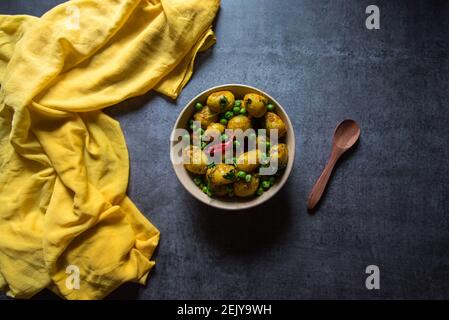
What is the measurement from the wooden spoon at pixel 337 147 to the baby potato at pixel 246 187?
0.61 feet

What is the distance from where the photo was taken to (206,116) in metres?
0.87

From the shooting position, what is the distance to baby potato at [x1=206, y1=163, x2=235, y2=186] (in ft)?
2.65

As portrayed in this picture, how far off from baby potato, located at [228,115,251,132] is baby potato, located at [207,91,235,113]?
0.10 feet

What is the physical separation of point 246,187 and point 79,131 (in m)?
0.43

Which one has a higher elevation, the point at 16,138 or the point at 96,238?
the point at 16,138

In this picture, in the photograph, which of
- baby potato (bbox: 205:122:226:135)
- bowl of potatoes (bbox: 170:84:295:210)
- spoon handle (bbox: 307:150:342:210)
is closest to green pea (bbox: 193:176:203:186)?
bowl of potatoes (bbox: 170:84:295:210)

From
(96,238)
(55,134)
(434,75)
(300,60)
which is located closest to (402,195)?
(434,75)

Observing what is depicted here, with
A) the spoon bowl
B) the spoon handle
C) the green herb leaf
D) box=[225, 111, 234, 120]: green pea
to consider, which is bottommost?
the spoon handle

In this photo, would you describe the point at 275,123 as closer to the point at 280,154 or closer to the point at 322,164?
the point at 280,154

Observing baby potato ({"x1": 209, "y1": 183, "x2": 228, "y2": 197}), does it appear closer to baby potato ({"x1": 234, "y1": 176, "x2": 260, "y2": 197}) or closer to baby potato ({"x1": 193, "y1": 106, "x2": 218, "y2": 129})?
baby potato ({"x1": 234, "y1": 176, "x2": 260, "y2": 197})

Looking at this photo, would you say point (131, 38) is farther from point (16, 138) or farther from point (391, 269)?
point (391, 269)

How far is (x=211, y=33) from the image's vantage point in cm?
100

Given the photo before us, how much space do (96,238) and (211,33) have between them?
56 cm

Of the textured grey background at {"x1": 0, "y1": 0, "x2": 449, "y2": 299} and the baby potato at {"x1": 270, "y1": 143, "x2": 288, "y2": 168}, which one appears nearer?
the baby potato at {"x1": 270, "y1": 143, "x2": 288, "y2": 168}
